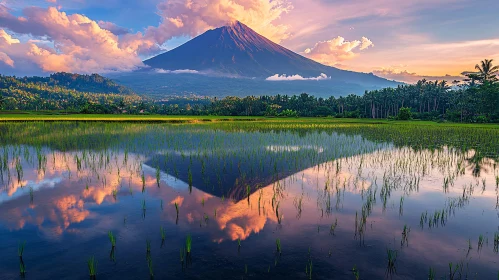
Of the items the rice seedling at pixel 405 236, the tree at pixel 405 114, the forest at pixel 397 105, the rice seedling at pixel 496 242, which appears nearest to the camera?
the rice seedling at pixel 496 242

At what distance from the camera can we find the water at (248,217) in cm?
554

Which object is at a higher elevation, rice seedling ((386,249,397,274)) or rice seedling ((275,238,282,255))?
rice seedling ((275,238,282,255))

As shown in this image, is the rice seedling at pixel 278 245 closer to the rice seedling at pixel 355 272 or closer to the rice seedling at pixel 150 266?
the rice seedling at pixel 355 272

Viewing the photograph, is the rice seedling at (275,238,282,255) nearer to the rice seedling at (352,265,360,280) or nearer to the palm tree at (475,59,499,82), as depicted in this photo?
the rice seedling at (352,265,360,280)

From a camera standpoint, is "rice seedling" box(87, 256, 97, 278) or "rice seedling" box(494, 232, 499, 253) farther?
"rice seedling" box(494, 232, 499, 253)

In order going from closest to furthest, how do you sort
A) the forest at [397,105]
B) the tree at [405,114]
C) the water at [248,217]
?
the water at [248,217], the forest at [397,105], the tree at [405,114]


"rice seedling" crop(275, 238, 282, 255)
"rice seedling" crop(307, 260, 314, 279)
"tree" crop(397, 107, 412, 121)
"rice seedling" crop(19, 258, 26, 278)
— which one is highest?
"tree" crop(397, 107, 412, 121)

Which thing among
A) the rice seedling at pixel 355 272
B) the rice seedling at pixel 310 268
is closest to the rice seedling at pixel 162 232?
the rice seedling at pixel 310 268

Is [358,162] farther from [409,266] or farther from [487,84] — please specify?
[487,84]

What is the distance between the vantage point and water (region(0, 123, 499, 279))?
5543 mm

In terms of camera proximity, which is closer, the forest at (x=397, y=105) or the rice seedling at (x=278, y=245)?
the rice seedling at (x=278, y=245)

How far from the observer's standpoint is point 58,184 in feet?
36.9

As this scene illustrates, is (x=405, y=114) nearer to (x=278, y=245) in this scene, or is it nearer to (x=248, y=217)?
(x=248, y=217)

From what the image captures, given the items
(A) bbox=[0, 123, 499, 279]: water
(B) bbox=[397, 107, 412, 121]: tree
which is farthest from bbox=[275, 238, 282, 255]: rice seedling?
Result: (B) bbox=[397, 107, 412, 121]: tree
